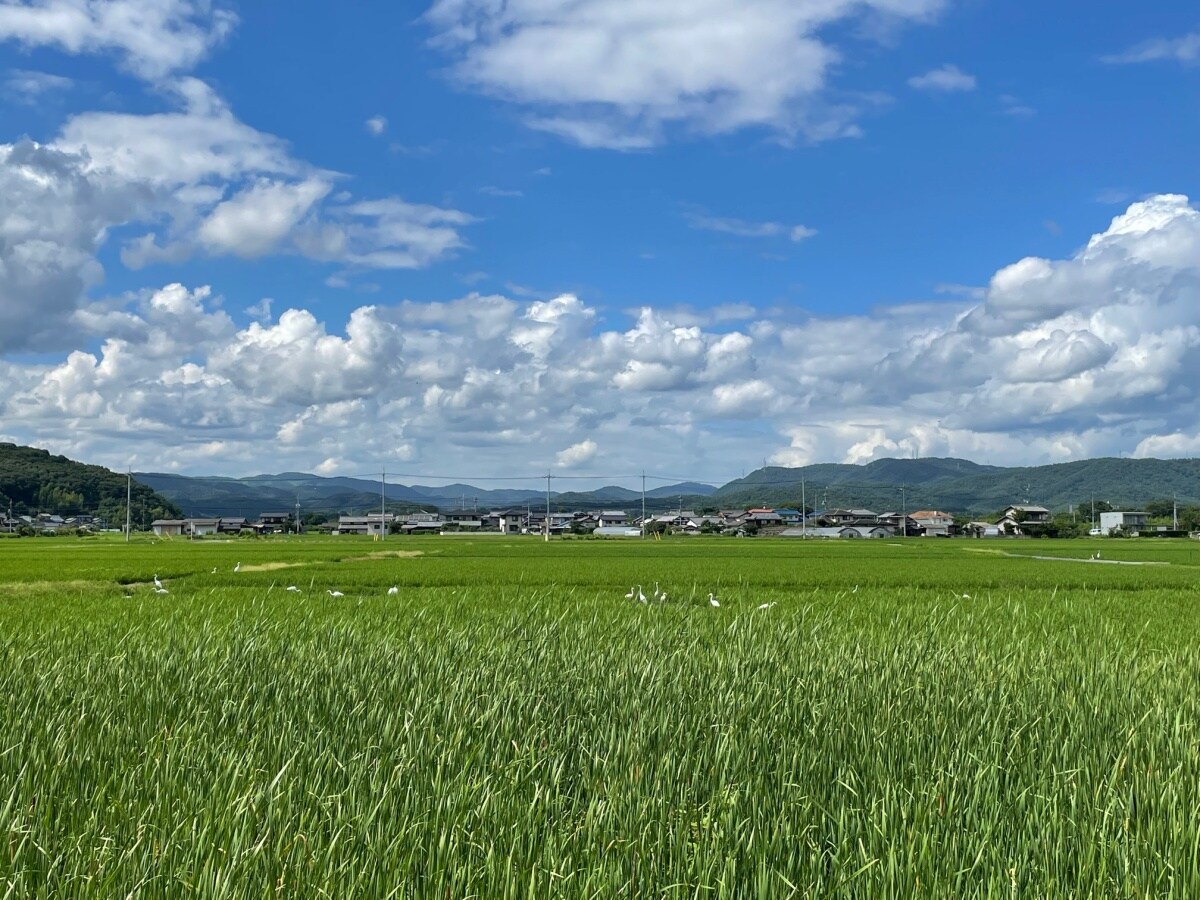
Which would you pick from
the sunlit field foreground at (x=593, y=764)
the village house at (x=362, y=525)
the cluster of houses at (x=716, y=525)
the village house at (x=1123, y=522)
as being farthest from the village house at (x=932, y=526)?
the sunlit field foreground at (x=593, y=764)

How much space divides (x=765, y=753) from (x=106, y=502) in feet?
471

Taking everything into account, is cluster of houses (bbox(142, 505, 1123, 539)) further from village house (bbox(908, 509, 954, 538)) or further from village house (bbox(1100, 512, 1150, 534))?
village house (bbox(1100, 512, 1150, 534))

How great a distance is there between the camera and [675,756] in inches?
183

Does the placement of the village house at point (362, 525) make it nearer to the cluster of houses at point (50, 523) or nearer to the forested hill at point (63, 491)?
the forested hill at point (63, 491)

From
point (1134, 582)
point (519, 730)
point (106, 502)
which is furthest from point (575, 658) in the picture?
point (106, 502)

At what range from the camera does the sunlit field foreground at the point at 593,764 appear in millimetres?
3293

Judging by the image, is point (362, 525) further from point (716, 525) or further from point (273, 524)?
point (716, 525)

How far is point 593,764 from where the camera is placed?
4.48 metres

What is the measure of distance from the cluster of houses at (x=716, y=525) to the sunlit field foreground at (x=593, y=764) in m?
102

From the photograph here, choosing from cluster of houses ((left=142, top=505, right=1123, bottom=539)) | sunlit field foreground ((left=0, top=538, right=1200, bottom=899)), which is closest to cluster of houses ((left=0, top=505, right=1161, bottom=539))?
cluster of houses ((left=142, top=505, right=1123, bottom=539))

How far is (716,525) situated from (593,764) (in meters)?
129

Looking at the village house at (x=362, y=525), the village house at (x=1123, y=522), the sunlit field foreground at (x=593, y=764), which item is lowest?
the village house at (x=362, y=525)

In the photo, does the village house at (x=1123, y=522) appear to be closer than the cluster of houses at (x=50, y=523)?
No

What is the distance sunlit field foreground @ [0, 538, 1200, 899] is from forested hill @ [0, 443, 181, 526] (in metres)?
132
